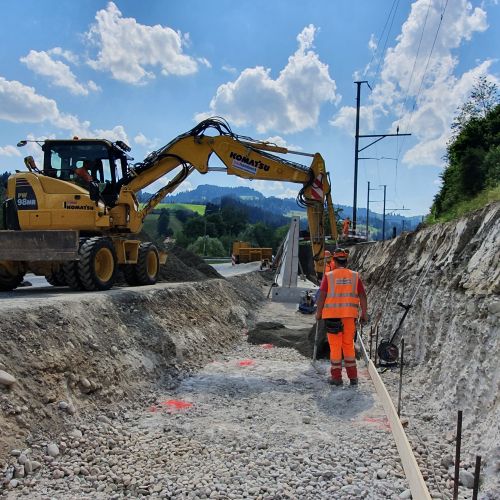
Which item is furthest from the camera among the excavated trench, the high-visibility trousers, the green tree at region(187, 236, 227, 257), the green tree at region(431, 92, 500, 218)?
the green tree at region(187, 236, 227, 257)

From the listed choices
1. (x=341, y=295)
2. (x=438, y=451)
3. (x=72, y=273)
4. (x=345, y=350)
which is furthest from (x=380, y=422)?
(x=72, y=273)

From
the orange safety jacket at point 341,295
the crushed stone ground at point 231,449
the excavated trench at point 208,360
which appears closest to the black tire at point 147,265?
the excavated trench at point 208,360

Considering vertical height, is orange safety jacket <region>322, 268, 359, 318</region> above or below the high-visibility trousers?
above

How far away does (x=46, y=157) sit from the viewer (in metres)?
10.6

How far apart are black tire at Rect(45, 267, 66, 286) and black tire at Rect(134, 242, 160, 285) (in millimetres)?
1808

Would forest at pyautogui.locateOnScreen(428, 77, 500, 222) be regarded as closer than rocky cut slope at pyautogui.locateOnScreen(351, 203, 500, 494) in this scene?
No

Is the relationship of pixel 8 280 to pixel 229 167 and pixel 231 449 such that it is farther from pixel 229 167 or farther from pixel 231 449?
pixel 231 449

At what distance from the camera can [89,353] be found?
6.20m

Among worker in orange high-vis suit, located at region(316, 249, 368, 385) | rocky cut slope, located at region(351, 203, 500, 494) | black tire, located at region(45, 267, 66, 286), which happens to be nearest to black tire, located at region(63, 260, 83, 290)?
black tire, located at region(45, 267, 66, 286)

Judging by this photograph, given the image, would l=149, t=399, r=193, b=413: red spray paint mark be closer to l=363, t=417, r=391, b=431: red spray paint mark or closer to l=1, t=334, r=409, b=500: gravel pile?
l=1, t=334, r=409, b=500: gravel pile

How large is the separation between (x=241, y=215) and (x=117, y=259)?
99.6 meters

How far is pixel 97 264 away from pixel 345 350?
565cm

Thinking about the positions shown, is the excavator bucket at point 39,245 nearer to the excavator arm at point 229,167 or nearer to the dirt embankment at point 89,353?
the dirt embankment at point 89,353

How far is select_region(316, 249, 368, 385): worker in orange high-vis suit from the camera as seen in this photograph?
23.0 ft
